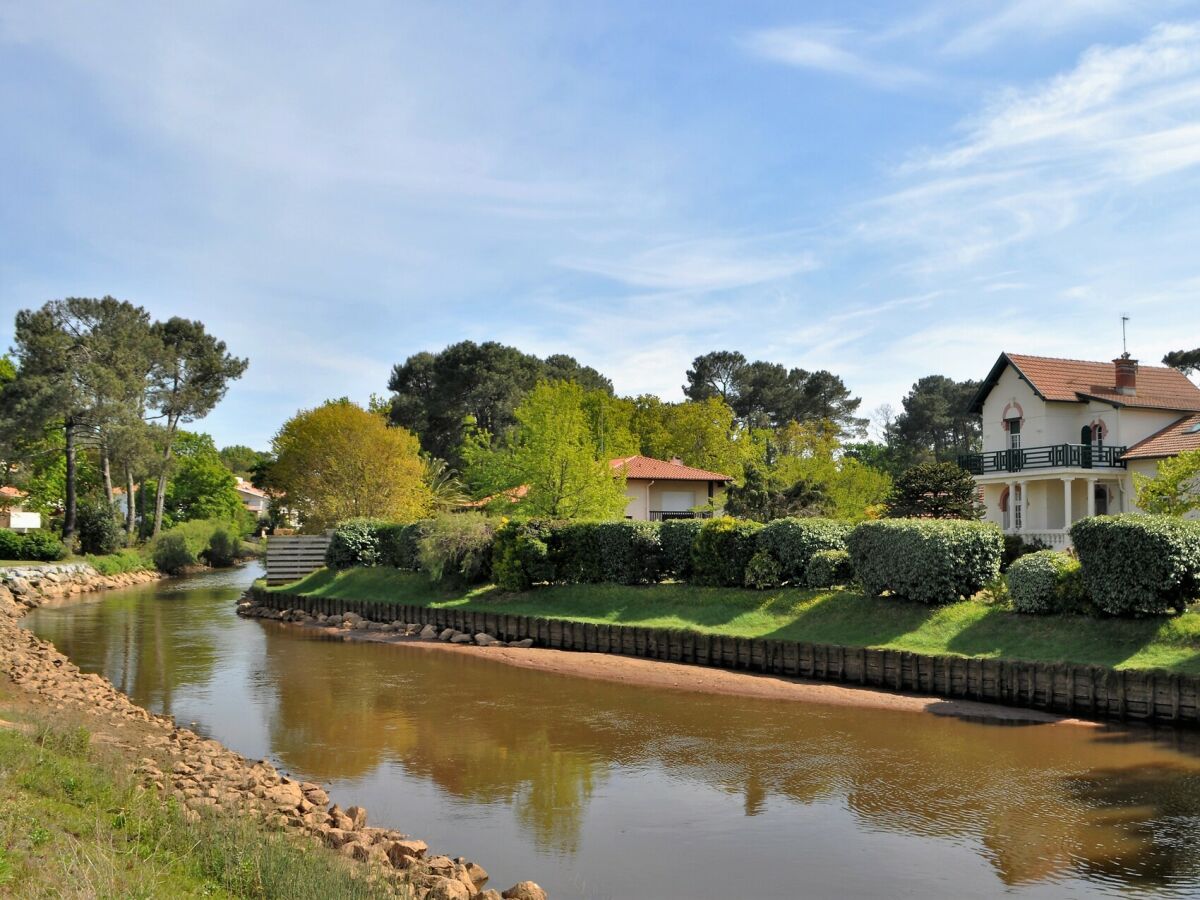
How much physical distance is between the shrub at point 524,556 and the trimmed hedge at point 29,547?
32015 mm

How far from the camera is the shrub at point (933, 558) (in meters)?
24.1

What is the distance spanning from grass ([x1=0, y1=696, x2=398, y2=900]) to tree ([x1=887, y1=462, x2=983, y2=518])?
25699 millimetres

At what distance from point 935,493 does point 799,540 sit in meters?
6.85

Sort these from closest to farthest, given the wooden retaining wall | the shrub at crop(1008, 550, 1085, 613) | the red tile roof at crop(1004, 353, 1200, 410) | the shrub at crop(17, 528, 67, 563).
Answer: the wooden retaining wall < the shrub at crop(1008, 550, 1085, 613) < the red tile roof at crop(1004, 353, 1200, 410) < the shrub at crop(17, 528, 67, 563)

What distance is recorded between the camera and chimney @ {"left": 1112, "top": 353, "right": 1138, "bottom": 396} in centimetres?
4009

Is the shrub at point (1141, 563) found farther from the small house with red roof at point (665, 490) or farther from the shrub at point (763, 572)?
the small house with red roof at point (665, 490)

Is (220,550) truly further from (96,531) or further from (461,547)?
(461,547)

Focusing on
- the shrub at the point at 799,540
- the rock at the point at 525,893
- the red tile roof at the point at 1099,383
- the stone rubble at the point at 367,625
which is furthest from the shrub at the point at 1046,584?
the red tile roof at the point at 1099,383

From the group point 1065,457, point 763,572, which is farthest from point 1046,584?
point 1065,457

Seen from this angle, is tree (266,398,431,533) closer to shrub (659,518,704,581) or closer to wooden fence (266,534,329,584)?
wooden fence (266,534,329,584)

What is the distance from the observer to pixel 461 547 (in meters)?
36.8

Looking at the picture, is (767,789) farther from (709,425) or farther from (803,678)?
(709,425)

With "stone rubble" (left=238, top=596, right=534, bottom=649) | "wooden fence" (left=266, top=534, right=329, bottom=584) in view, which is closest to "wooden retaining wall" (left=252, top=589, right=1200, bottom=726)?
"stone rubble" (left=238, top=596, right=534, bottom=649)

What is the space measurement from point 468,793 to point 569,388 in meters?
31.5
